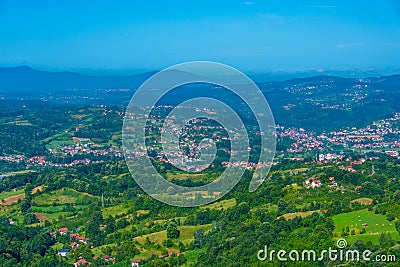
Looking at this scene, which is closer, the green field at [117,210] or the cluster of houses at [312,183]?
the green field at [117,210]

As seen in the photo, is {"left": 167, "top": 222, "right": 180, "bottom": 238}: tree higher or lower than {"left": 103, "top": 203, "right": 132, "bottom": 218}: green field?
higher

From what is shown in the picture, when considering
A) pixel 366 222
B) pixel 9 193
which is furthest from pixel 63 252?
pixel 9 193

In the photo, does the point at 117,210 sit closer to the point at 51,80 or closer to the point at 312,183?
the point at 312,183

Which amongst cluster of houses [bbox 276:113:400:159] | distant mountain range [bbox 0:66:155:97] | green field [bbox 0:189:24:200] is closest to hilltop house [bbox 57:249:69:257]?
green field [bbox 0:189:24:200]

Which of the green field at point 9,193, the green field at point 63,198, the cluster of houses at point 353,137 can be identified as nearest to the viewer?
the green field at point 63,198

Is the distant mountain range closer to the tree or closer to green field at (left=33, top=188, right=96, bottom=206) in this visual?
green field at (left=33, top=188, right=96, bottom=206)

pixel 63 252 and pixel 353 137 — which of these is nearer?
pixel 63 252

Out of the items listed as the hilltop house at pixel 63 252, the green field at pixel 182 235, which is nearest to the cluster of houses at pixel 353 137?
the green field at pixel 182 235

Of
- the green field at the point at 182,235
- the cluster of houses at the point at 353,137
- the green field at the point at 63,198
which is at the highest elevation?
the green field at the point at 63,198

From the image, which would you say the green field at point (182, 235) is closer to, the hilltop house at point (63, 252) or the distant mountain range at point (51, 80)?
the hilltop house at point (63, 252)
